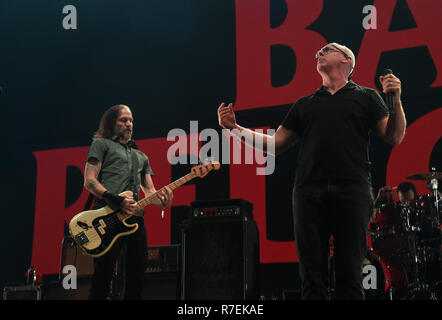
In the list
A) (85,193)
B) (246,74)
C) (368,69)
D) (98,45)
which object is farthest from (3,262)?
(368,69)

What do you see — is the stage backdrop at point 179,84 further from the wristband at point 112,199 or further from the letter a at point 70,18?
the wristband at point 112,199

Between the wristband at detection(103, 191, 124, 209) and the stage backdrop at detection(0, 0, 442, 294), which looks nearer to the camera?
the wristband at detection(103, 191, 124, 209)

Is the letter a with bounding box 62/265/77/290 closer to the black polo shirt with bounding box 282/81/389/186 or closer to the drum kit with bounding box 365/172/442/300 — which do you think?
the drum kit with bounding box 365/172/442/300

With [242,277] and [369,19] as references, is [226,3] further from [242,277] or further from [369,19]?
[242,277]

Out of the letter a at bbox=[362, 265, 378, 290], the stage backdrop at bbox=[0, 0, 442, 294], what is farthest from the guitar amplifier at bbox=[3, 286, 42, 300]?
the letter a at bbox=[362, 265, 378, 290]

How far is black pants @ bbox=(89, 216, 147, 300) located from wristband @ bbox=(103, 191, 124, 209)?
137 millimetres

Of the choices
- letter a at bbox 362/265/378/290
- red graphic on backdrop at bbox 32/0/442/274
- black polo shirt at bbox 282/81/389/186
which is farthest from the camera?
red graphic on backdrop at bbox 32/0/442/274

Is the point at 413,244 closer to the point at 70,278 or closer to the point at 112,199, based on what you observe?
the point at 112,199

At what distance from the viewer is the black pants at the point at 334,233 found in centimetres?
206

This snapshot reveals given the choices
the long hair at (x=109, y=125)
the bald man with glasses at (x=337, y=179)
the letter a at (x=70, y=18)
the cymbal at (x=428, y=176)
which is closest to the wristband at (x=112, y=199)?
the long hair at (x=109, y=125)

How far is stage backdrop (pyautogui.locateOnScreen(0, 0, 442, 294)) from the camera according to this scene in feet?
19.1

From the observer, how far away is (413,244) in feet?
16.1

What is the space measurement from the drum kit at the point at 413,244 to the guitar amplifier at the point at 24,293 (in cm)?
342

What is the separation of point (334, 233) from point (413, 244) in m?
3.13
